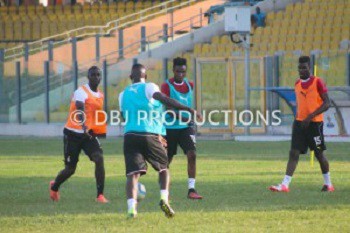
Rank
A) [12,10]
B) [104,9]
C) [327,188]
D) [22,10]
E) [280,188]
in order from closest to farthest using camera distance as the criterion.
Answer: [280,188], [327,188], [104,9], [22,10], [12,10]

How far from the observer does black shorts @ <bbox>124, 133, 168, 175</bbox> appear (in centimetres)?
1505

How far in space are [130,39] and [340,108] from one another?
32.7 ft

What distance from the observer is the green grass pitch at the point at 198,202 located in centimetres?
1413

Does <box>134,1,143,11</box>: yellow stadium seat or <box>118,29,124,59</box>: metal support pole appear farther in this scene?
<box>134,1,143,11</box>: yellow stadium seat

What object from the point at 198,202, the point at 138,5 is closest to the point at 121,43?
the point at 138,5

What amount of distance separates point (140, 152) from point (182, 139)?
326 cm

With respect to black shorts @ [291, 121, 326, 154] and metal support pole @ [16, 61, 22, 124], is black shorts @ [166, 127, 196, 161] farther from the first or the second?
metal support pole @ [16, 61, 22, 124]

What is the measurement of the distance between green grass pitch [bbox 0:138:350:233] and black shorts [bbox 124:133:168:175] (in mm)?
586

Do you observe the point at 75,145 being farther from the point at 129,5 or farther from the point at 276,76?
the point at 129,5

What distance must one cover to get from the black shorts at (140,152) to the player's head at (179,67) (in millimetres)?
2895

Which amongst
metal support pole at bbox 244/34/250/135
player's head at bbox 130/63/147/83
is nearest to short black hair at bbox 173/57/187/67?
player's head at bbox 130/63/147/83

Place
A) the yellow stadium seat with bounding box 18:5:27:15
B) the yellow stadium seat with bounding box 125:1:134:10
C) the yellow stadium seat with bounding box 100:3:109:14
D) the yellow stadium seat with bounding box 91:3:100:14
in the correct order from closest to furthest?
the yellow stadium seat with bounding box 125:1:134:10, the yellow stadium seat with bounding box 100:3:109:14, the yellow stadium seat with bounding box 91:3:100:14, the yellow stadium seat with bounding box 18:5:27:15

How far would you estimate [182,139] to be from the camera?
1838 centimetres

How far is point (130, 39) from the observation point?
42.5m
